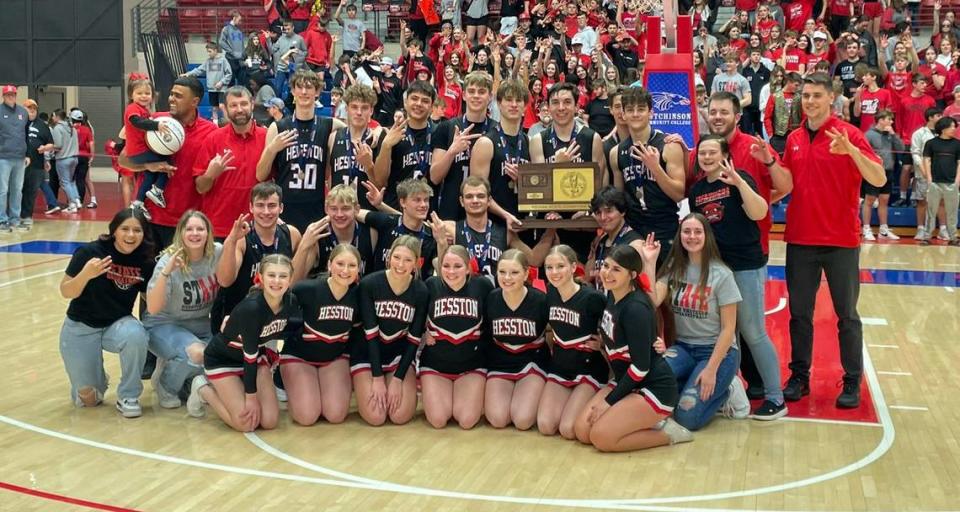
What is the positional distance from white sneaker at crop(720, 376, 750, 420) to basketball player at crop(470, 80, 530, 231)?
63.4 inches

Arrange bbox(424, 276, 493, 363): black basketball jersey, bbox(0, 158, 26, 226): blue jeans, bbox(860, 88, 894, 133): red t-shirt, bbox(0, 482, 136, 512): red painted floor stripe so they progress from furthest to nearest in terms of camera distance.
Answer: bbox(860, 88, 894, 133): red t-shirt < bbox(0, 158, 26, 226): blue jeans < bbox(424, 276, 493, 363): black basketball jersey < bbox(0, 482, 136, 512): red painted floor stripe

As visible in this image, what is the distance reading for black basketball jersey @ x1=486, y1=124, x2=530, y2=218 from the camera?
258 inches

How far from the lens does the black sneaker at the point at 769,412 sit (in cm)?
600

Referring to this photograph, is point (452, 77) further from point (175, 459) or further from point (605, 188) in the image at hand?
point (175, 459)

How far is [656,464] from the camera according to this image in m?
5.18

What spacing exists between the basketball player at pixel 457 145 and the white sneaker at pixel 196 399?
1872mm

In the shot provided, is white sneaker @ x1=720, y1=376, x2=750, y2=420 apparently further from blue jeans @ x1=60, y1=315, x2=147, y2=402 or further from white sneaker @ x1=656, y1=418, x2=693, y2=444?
blue jeans @ x1=60, y1=315, x2=147, y2=402

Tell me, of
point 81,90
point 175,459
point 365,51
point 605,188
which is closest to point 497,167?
point 605,188

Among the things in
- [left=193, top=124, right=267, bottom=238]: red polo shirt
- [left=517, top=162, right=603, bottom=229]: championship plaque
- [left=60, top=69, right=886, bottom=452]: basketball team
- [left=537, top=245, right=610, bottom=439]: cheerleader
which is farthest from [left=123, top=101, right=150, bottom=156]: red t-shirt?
[left=537, top=245, right=610, bottom=439]: cheerleader

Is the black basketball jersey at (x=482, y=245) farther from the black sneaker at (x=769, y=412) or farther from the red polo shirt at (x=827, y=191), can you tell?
the red polo shirt at (x=827, y=191)

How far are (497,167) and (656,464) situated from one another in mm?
2241

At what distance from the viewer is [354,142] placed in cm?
677

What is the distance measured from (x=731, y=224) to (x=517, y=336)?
4.63 feet

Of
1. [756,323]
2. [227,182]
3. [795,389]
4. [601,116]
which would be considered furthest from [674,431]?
[601,116]
